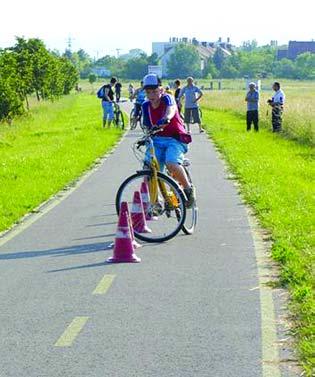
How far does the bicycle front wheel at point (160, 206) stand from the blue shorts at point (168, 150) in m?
0.23

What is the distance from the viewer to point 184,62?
542 ft

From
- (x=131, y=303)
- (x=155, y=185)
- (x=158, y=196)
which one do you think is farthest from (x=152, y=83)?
(x=131, y=303)

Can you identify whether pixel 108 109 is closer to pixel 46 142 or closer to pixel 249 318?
pixel 46 142

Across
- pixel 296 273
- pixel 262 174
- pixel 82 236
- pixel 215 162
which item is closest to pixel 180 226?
pixel 82 236

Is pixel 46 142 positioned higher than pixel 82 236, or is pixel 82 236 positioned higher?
pixel 82 236

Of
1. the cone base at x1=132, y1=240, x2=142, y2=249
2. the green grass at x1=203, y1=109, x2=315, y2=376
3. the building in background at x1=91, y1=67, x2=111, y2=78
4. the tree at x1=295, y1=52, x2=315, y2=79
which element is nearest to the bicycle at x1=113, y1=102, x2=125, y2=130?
the green grass at x1=203, y1=109, x2=315, y2=376

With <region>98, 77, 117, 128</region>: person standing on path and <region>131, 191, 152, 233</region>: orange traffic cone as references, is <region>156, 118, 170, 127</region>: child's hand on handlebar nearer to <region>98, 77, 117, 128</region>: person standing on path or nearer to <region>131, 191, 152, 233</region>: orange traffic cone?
<region>131, 191, 152, 233</region>: orange traffic cone

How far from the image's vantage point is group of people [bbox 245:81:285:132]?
28188 millimetres

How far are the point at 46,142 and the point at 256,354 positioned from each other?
21.1 meters

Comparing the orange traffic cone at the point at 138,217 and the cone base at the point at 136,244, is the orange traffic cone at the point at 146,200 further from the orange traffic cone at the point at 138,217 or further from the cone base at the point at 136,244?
the cone base at the point at 136,244

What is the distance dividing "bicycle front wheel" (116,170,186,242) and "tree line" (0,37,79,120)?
27021 millimetres

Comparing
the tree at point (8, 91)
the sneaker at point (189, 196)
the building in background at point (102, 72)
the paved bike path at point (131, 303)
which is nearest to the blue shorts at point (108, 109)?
the tree at point (8, 91)

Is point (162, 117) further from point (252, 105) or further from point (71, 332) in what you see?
point (252, 105)

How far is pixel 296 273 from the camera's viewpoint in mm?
7863
